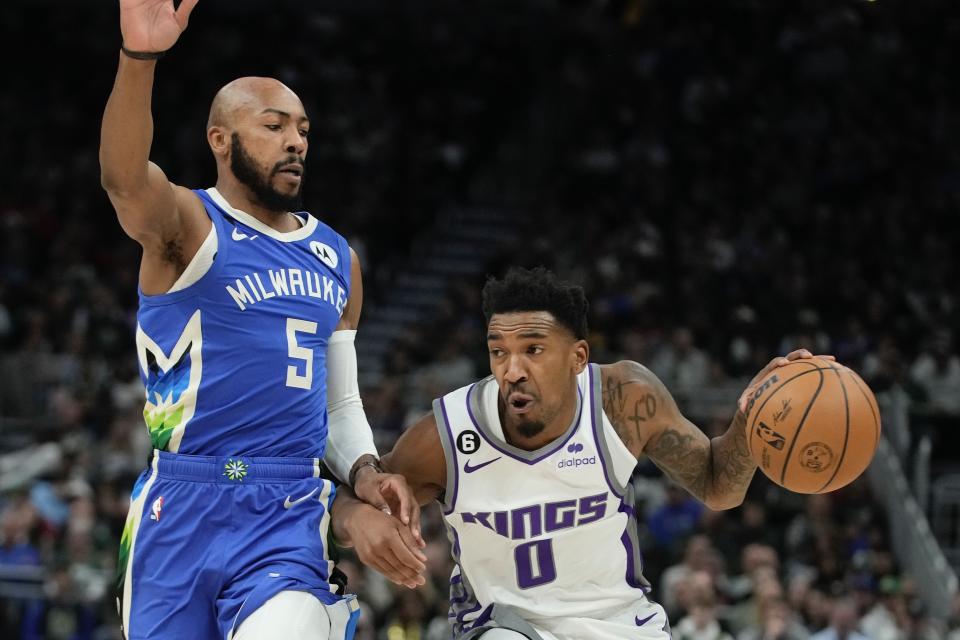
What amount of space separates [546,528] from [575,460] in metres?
Result: 0.25

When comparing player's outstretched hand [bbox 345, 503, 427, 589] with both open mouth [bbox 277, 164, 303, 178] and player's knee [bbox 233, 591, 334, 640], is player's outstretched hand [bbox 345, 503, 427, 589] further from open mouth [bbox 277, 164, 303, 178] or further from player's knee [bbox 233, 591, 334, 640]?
open mouth [bbox 277, 164, 303, 178]

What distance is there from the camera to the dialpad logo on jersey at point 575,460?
4.98 m

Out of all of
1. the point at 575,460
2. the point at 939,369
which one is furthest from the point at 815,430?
the point at 939,369

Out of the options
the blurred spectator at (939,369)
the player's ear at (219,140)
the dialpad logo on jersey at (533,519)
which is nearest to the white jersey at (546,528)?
the dialpad logo on jersey at (533,519)

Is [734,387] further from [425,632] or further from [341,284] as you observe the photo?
[341,284]

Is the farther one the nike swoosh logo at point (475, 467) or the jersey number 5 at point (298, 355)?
the nike swoosh logo at point (475, 467)

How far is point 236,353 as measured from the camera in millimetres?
4457

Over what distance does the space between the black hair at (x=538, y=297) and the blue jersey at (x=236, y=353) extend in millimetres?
674

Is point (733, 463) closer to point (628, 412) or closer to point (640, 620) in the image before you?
point (628, 412)

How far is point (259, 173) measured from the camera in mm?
4637

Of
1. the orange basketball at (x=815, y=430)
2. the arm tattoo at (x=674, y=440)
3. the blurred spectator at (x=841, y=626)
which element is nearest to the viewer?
the orange basketball at (x=815, y=430)

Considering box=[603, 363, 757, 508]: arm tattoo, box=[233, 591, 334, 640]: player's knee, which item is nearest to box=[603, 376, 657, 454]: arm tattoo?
box=[603, 363, 757, 508]: arm tattoo

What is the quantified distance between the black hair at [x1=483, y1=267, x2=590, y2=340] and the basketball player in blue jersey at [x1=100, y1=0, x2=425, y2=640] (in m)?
0.60

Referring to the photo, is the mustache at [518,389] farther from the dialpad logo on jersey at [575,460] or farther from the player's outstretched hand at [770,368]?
the player's outstretched hand at [770,368]
